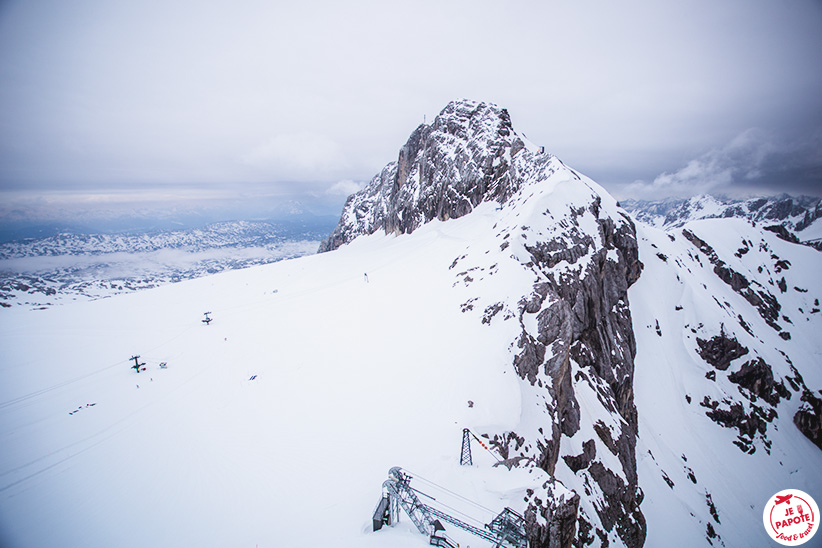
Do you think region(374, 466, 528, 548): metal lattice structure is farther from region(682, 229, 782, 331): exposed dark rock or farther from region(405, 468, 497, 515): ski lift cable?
region(682, 229, 782, 331): exposed dark rock

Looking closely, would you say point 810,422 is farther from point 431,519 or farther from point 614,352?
point 431,519

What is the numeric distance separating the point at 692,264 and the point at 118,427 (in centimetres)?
10205

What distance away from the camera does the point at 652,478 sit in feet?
104

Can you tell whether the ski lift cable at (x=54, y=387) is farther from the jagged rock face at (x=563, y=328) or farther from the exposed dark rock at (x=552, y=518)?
the exposed dark rock at (x=552, y=518)

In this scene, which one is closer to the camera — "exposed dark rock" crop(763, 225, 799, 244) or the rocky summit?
the rocky summit

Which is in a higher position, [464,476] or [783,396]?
[464,476]

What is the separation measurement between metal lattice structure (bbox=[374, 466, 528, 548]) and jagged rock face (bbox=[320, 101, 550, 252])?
5245 centimetres

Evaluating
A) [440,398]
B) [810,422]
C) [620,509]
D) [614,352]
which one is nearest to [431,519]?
[440,398]

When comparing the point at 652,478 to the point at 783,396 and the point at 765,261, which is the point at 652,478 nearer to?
the point at 783,396

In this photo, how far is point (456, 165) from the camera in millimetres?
70438

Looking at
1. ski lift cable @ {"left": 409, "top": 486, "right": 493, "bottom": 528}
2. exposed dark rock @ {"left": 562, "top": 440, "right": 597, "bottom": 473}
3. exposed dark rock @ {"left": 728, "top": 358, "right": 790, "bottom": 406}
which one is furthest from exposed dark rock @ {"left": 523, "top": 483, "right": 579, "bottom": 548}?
exposed dark rock @ {"left": 728, "top": 358, "right": 790, "bottom": 406}

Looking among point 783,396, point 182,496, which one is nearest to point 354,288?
point 182,496

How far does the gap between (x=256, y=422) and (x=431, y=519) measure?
15.2m

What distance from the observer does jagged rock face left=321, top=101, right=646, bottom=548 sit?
20172mm
